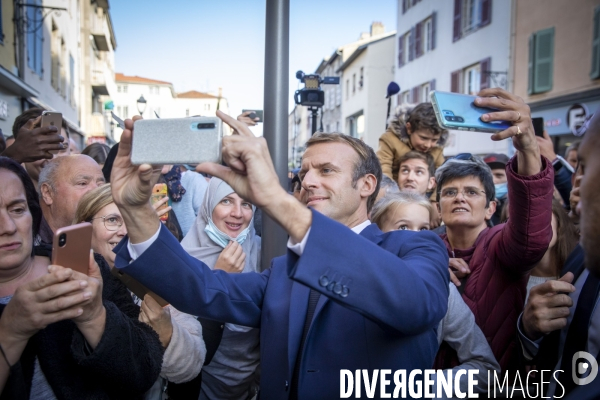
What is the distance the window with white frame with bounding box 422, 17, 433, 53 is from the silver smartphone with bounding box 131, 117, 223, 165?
812 inches

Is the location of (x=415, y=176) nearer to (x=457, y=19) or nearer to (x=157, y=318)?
(x=157, y=318)

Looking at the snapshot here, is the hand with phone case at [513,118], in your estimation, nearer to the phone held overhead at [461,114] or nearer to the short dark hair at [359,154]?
the phone held overhead at [461,114]

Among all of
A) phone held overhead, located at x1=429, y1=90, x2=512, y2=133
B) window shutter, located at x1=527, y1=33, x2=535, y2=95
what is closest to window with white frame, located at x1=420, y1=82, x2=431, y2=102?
window shutter, located at x1=527, y1=33, x2=535, y2=95

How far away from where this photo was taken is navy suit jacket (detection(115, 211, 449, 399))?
1.33 metres

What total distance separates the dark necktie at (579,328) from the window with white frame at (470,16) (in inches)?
671

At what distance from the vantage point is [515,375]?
2.31 m

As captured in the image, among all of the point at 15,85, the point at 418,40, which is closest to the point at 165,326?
the point at 15,85

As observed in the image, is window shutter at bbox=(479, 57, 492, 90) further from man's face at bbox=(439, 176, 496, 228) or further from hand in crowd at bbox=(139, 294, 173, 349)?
hand in crowd at bbox=(139, 294, 173, 349)

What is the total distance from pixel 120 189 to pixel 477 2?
17909 mm

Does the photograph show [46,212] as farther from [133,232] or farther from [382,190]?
[382,190]

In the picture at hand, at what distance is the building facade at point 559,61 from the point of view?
12.5m

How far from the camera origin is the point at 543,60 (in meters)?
14.2

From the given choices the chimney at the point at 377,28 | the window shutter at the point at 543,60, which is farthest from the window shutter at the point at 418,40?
the chimney at the point at 377,28

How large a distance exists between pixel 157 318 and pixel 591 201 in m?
1.51
